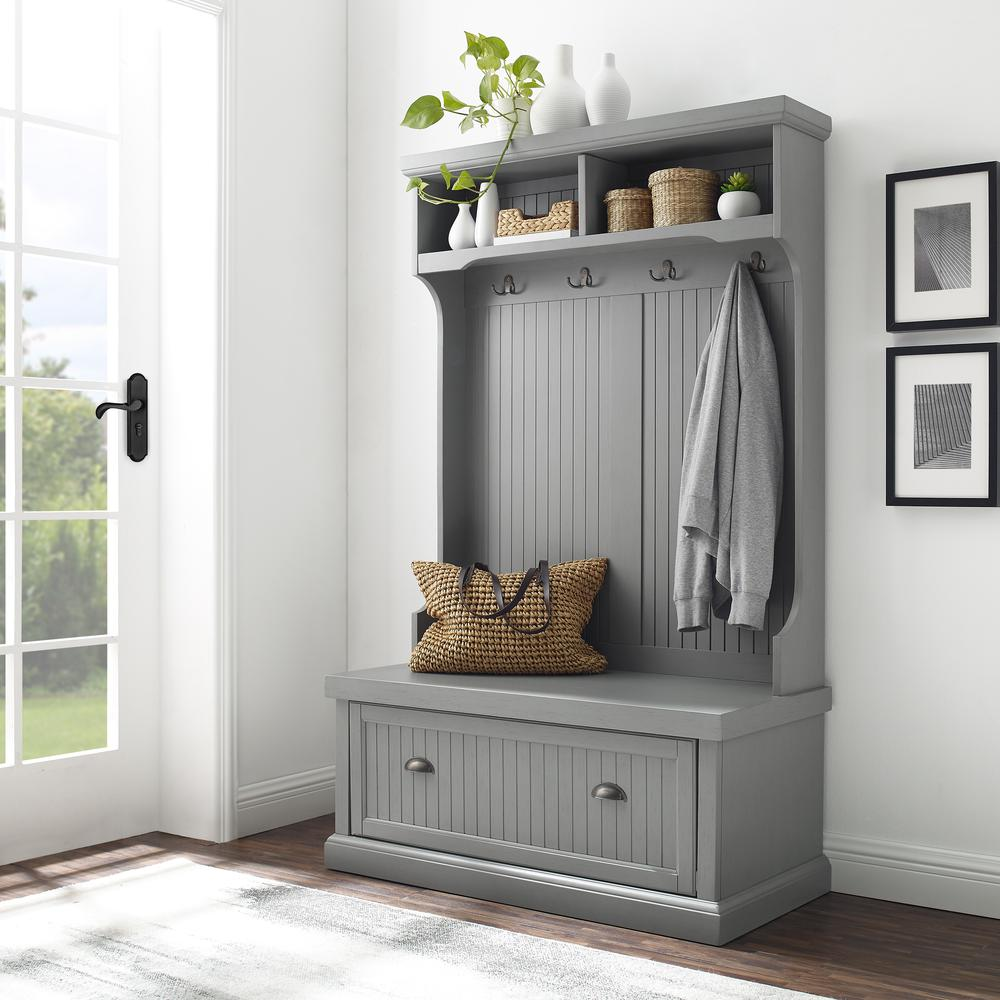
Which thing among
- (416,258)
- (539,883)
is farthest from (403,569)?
(539,883)

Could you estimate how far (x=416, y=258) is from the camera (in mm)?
3182

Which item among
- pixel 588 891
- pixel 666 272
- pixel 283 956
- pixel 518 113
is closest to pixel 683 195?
pixel 666 272

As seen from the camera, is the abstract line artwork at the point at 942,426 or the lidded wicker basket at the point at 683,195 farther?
the lidded wicker basket at the point at 683,195

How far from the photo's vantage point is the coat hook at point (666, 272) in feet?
9.82

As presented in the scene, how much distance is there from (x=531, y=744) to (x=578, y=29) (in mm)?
1899

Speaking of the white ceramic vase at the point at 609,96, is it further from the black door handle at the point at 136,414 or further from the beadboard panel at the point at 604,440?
the black door handle at the point at 136,414

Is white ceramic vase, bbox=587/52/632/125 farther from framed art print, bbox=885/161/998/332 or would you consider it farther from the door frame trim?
the door frame trim

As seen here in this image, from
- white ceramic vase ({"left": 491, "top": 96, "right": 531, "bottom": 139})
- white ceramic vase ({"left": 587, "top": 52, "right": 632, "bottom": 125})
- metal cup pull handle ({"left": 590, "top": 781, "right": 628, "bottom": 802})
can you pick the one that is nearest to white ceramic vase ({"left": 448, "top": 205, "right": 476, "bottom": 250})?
white ceramic vase ({"left": 491, "top": 96, "right": 531, "bottom": 139})

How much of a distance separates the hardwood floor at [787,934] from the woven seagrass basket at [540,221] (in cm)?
162

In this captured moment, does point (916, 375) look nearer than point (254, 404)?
Yes

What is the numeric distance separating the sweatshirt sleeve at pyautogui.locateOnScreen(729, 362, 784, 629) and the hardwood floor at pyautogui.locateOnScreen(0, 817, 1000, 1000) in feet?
2.20

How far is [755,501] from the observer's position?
2727 millimetres

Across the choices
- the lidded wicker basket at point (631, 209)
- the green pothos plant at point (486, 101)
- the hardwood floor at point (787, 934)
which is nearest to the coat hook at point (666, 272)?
the lidded wicker basket at point (631, 209)

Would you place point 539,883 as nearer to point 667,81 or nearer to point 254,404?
point 254,404
